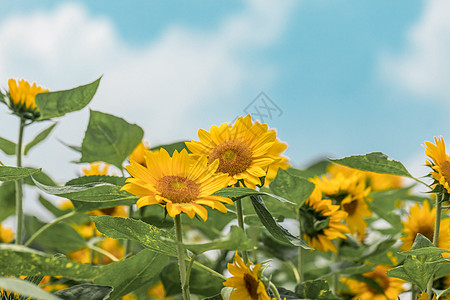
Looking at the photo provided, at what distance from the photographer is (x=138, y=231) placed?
41cm

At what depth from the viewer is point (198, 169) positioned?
43 centimetres

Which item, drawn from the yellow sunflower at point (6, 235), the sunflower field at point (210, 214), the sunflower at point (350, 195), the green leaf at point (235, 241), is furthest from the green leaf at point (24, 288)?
the yellow sunflower at point (6, 235)

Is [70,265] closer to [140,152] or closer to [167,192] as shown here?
[167,192]

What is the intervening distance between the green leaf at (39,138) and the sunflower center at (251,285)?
425mm

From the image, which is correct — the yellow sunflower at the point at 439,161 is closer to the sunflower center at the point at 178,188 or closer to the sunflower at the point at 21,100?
the sunflower center at the point at 178,188

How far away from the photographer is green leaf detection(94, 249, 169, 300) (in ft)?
1.52

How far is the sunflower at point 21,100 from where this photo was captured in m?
0.68

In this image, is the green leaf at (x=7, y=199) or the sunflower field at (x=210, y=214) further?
the green leaf at (x=7, y=199)

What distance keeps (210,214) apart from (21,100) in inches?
11.4

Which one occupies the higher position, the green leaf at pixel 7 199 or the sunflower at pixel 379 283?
the green leaf at pixel 7 199

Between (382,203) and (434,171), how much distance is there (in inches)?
16.2

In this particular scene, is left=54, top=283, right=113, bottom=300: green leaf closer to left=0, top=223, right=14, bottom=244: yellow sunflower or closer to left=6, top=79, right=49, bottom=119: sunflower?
left=6, top=79, right=49, bottom=119: sunflower

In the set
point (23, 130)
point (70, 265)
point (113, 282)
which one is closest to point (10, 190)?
point (23, 130)

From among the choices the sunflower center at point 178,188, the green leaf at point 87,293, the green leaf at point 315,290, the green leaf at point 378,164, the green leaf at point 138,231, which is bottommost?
the green leaf at point 315,290
